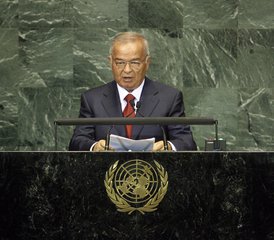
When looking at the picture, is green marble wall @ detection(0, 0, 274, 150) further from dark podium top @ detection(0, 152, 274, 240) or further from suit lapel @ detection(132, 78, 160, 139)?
dark podium top @ detection(0, 152, 274, 240)

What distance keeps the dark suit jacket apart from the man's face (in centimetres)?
11

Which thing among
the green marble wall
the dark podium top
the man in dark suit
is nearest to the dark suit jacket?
the man in dark suit

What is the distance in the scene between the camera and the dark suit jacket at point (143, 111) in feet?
15.7

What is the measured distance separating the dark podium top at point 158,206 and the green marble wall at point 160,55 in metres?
3.48

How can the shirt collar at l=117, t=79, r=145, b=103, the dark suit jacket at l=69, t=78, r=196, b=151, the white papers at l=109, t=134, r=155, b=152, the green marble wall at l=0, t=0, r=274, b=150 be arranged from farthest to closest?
the green marble wall at l=0, t=0, r=274, b=150 → the shirt collar at l=117, t=79, r=145, b=103 → the dark suit jacket at l=69, t=78, r=196, b=151 → the white papers at l=109, t=134, r=155, b=152

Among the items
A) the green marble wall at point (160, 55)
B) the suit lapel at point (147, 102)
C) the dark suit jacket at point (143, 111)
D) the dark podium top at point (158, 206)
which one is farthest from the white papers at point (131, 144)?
the green marble wall at point (160, 55)

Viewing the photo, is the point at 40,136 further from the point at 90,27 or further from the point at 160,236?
the point at 160,236

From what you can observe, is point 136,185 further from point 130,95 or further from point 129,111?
point 130,95

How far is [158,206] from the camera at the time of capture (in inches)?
134

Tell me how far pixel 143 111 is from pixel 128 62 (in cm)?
36

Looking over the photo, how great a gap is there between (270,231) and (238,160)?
1.16ft

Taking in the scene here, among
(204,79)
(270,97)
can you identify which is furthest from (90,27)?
(270,97)

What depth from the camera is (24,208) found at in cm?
341

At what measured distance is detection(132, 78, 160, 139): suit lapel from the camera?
16.0 feet
